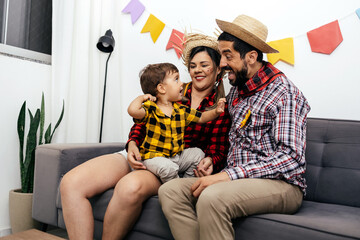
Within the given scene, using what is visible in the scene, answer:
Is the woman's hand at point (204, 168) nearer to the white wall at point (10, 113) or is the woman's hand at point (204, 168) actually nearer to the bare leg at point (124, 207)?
the bare leg at point (124, 207)

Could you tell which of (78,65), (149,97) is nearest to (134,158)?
(149,97)

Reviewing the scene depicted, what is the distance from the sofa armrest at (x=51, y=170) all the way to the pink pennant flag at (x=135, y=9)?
49.2 inches

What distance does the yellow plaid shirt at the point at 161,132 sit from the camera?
1.60 m

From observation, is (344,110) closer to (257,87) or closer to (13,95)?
(257,87)

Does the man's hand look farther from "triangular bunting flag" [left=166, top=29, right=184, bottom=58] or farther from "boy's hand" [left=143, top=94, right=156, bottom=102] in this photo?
"triangular bunting flag" [left=166, top=29, right=184, bottom=58]

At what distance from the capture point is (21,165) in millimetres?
2176

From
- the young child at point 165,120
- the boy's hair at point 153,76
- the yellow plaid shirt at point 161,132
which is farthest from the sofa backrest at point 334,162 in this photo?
the boy's hair at point 153,76

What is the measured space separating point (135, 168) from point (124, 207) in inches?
9.4

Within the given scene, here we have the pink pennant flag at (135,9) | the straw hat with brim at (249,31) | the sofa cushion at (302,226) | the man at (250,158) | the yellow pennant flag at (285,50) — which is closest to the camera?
the sofa cushion at (302,226)

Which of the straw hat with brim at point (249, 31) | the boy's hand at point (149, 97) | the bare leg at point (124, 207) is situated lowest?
the bare leg at point (124, 207)

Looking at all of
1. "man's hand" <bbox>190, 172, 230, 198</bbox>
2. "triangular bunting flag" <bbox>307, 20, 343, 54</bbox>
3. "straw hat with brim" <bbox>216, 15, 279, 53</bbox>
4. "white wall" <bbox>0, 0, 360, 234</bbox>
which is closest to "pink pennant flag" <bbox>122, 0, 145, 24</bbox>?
"white wall" <bbox>0, 0, 360, 234</bbox>

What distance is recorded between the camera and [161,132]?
161cm

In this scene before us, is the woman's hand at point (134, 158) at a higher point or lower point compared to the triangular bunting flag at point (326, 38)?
lower

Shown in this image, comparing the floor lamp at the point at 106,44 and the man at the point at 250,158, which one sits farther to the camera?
the floor lamp at the point at 106,44
